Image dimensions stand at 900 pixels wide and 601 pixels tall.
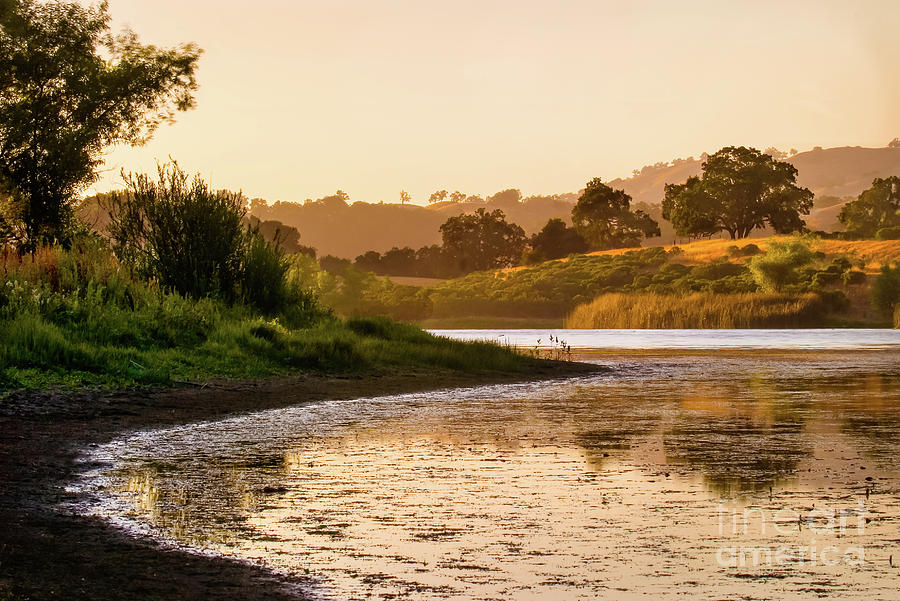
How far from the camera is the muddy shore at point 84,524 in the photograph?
5633 millimetres

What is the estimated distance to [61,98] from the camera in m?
35.5

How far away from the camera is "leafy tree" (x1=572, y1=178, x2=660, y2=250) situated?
472 ft

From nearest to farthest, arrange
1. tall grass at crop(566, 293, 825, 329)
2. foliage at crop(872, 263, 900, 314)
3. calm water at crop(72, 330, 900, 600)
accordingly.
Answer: calm water at crop(72, 330, 900, 600)
tall grass at crop(566, 293, 825, 329)
foliage at crop(872, 263, 900, 314)

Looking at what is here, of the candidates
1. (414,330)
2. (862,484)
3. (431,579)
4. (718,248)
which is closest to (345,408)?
(862,484)

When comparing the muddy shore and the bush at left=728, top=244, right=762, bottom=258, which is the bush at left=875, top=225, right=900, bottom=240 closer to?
the bush at left=728, top=244, right=762, bottom=258

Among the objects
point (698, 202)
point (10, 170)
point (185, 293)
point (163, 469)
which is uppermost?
point (698, 202)

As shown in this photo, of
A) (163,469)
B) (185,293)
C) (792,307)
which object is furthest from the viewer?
(792,307)

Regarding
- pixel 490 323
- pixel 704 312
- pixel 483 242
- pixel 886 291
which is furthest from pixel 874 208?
pixel 704 312

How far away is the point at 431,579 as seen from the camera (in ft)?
18.8

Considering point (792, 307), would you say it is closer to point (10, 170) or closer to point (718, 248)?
point (718, 248)

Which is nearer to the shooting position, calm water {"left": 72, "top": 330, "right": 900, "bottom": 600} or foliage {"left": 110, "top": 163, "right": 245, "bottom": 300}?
calm water {"left": 72, "top": 330, "right": 900, "bottom": 600}

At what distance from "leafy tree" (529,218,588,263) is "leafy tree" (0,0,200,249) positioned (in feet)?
356

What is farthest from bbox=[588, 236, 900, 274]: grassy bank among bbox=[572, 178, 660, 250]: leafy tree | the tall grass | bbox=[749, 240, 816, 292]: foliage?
the tall grass

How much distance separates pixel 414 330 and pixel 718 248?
100 metres
